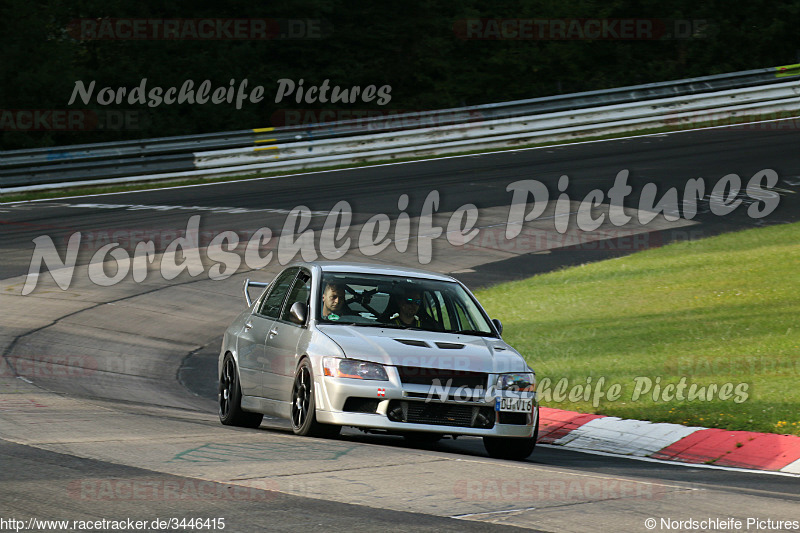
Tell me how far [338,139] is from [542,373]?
64.0ft

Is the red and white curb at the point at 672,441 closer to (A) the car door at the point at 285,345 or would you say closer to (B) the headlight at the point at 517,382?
(B) the headlight at the point at 517,382

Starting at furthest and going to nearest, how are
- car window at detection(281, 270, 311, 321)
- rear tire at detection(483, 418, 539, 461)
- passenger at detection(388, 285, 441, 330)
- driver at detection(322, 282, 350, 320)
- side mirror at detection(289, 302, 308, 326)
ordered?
car window at detection(281, 270, 311, 321) → passenger at detection(388, 285, 441, 330) → driver at detection(322, 282, 350, 320) → side mirror at detection(289, 302, 308, 326) → rear tire at detection(483, 418, 539, 461)

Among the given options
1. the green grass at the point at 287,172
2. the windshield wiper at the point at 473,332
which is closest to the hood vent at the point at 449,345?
the windshield wiper at the point at 473,332

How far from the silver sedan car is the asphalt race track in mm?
268

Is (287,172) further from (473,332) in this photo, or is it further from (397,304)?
(473,332)

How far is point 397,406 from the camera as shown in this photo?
27.7ft

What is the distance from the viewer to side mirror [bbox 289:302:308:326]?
9.09m

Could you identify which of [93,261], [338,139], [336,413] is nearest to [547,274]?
[93,261]

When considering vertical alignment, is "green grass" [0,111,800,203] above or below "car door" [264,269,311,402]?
above

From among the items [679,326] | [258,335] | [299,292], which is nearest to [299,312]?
[299,292]

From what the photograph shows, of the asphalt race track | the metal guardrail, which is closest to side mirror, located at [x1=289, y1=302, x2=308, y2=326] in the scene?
the asphalt race track

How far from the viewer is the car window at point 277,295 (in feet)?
33.1

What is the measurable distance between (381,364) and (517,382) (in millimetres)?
1100

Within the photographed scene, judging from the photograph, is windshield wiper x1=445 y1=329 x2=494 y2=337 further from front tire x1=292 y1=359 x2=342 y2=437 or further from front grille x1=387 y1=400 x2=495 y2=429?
front tire x1=292 y1=359 x2=342 y2=437
